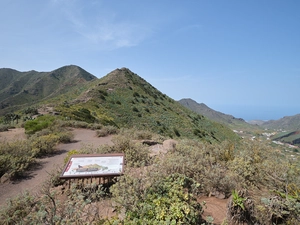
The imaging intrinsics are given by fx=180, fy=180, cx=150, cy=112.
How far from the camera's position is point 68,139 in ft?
34.8

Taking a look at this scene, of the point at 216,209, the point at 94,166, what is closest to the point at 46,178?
the point at 94,166

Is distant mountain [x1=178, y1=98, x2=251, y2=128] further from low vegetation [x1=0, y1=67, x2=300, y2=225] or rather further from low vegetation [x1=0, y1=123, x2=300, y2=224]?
low vegetation [x1=0, y1=123, x2=300, y2=224]

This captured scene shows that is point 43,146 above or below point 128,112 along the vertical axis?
below

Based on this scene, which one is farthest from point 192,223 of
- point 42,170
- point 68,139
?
point 68,139

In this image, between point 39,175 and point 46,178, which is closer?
point 46,178

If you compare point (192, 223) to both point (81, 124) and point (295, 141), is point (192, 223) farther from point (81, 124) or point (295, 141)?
point (295, 141)

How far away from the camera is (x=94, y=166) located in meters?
4.75

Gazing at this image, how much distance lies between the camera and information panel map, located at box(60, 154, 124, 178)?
4.42 m

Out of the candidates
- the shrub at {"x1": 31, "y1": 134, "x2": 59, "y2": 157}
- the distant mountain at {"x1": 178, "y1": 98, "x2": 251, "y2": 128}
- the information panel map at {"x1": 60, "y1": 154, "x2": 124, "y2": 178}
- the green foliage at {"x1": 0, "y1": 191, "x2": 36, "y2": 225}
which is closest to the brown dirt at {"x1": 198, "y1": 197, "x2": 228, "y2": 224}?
the information panel map at {"x1": 60, "y1": 154, "x2": 124, "y2": 178}

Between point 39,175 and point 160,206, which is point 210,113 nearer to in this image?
point 39,175

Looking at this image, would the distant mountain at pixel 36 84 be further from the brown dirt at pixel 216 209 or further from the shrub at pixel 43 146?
the brown dirt at pixel 216 209

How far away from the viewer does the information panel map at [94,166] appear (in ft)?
14.5

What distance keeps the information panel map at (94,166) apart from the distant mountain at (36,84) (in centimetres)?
6517

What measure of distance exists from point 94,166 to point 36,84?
10358 centimetres
